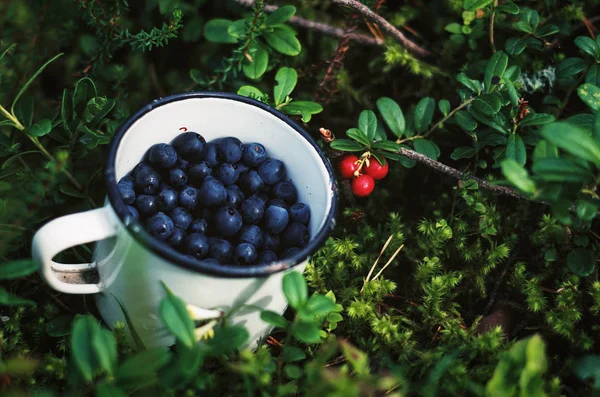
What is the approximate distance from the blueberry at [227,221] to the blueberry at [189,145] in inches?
7.5

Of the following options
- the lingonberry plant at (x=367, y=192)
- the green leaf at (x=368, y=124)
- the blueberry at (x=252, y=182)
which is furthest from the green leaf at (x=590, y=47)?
the blueberry at (x=252, y=182)

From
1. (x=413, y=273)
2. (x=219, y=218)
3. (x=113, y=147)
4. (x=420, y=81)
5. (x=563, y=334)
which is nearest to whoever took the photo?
(x=113, y=147)

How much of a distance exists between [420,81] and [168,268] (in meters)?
1.41

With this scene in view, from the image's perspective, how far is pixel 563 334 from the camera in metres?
1.73

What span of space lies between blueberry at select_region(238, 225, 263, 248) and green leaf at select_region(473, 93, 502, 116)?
2.61ft

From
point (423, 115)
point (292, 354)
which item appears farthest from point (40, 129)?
point (423, 115)

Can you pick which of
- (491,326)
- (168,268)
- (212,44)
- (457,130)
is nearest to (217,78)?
(212,44)

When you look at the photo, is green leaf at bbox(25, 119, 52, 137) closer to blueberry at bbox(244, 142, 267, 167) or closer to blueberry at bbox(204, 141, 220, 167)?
blueberry at bbox(204, 141, 220, 167)

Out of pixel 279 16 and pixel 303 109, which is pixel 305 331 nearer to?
pixel 303 109

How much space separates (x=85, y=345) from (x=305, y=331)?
17.9 inches

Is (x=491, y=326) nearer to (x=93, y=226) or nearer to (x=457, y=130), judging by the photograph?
(x=457, y=130)

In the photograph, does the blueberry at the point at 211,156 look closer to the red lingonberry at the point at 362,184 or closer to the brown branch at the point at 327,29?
the red lingonberry at the point at 362,184

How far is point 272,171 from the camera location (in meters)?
1.66

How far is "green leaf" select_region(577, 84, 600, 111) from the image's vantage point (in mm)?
1785
